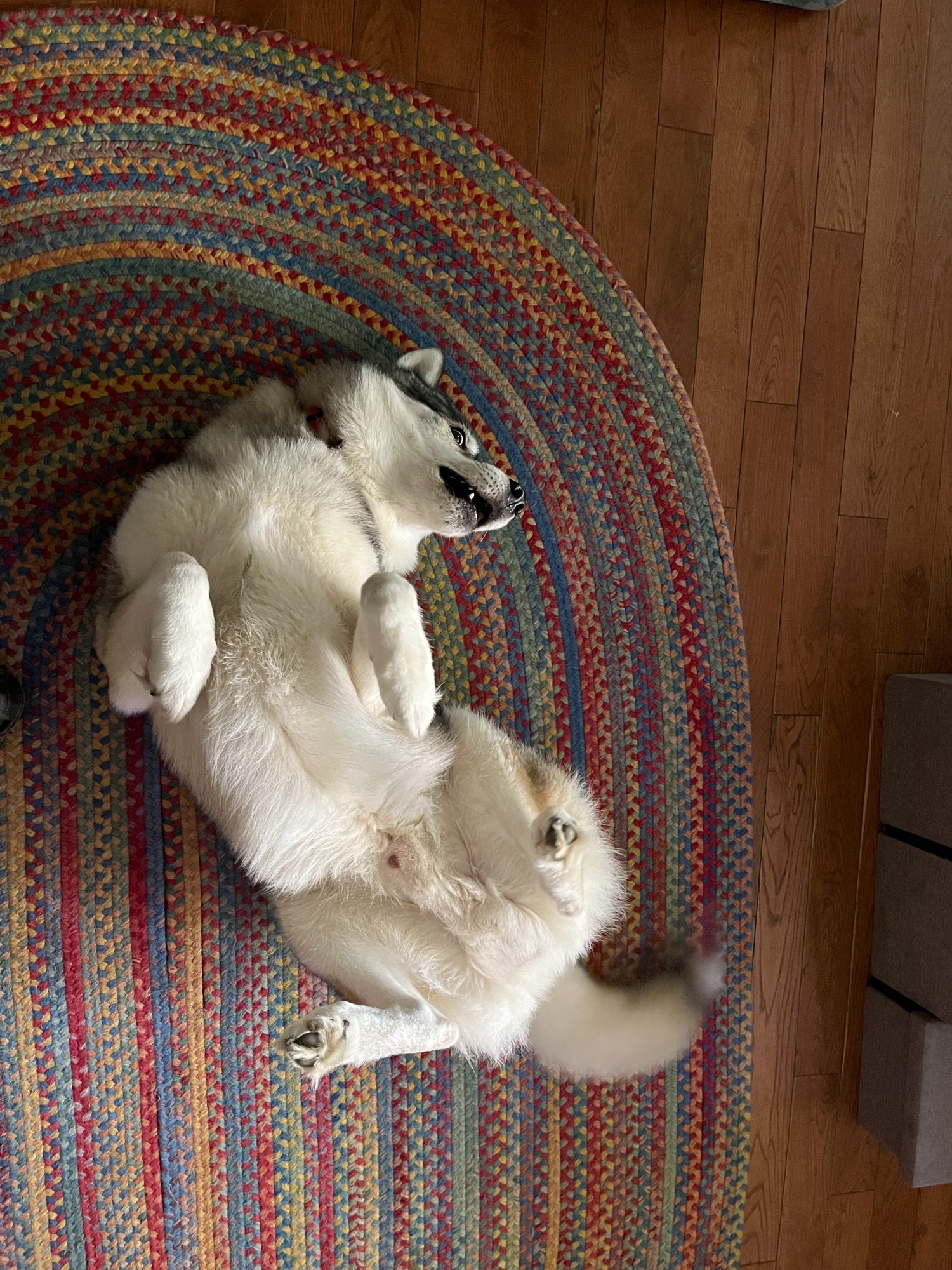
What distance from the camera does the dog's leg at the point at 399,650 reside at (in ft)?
4.68

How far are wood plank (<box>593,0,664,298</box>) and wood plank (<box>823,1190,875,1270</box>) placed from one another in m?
2.39

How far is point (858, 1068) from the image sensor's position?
2.36 m

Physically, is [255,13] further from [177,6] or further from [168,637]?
[168,637]

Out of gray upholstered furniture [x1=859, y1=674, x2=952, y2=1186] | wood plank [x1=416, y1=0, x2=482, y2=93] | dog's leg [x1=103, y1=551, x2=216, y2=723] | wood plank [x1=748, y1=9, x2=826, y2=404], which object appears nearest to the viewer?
dog's leg [x1=103, y1=551, x2=216, y2=723]

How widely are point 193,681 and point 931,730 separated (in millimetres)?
1724

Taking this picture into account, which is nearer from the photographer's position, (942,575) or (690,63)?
(690,63)

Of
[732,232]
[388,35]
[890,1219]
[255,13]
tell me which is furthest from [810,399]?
[890,1219]

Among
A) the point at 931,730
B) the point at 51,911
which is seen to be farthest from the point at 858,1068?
the point at 51,911

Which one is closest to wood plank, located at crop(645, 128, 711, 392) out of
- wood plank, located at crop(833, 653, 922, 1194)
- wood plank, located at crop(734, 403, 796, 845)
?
wood plank, located at crop(734, 403, 796, 845)

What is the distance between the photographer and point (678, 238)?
7.25ft

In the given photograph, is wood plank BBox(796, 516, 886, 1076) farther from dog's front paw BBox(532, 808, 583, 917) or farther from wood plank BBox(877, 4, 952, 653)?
dog's front paw BBox(532, 808, 583, 917)

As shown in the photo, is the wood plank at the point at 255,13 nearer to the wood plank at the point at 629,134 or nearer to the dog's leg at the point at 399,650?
the wood plank at the point at 629,134

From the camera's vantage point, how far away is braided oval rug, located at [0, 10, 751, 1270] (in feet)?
5.99

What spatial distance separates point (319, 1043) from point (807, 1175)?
1.59 m
